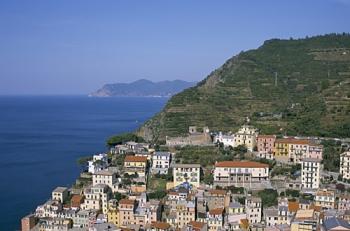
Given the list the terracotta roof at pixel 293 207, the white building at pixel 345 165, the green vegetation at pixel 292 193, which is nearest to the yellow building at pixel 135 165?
the green vegetation at pixel 292 193

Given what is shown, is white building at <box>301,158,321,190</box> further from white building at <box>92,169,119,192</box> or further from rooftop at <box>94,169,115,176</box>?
rooftop at <box>94,169,115,176</box>

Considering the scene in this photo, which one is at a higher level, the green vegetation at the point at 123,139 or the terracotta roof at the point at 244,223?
the green vegetation at the point at 123,139

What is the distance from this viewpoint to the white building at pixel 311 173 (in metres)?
24.7

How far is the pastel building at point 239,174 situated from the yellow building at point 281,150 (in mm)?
3530

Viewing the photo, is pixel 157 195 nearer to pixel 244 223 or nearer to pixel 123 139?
pixel 244 223

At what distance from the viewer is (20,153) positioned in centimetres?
4500

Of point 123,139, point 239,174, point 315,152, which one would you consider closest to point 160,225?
point 239,174

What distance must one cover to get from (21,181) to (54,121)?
1750 inches

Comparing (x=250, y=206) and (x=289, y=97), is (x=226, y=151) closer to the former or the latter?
(x=250, y=206)

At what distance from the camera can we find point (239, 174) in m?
25.8

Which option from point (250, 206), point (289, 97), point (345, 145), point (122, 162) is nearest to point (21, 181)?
point (122, 162)

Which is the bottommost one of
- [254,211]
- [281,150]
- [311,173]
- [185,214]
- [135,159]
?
[185,214]

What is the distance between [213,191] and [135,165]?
600cm

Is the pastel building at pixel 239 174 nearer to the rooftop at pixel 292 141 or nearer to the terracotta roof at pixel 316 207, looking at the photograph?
the rooftop at pixel 292 141
